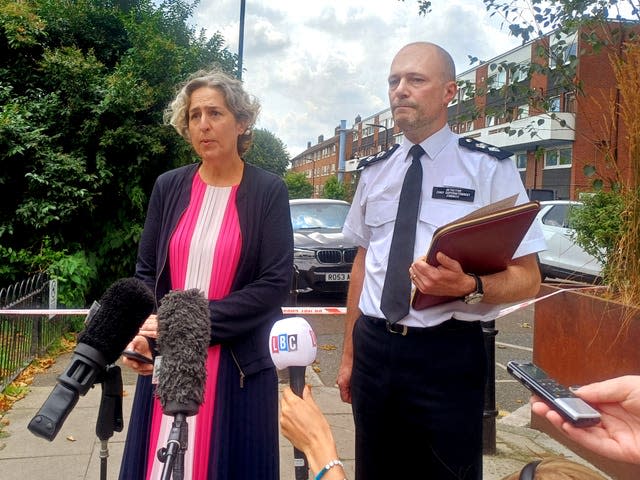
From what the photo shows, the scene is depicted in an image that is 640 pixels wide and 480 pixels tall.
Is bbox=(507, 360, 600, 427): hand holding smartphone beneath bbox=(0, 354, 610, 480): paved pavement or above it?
above

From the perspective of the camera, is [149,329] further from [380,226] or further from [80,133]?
[80,133]

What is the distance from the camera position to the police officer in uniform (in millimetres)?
2303

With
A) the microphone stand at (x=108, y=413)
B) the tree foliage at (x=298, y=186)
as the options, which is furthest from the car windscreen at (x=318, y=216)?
the tree foliage at (x=298, y=186)

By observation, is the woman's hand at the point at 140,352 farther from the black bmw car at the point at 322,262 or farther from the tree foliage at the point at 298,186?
the tree foliage at the point at 298,186

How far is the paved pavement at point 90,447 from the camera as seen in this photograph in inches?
153

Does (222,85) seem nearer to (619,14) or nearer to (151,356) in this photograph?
(151,356)

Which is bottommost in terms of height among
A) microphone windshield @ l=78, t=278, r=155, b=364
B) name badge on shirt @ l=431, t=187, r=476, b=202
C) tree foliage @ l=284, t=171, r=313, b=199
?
microphone windshield @ l=78, t=278, r=155, b=364

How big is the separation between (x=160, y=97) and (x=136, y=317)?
6163 millimetres

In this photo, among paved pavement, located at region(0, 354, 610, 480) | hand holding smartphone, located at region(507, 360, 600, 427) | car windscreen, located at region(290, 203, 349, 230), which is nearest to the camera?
hand holding smartphone, located at region(507, 360, 600, 427)

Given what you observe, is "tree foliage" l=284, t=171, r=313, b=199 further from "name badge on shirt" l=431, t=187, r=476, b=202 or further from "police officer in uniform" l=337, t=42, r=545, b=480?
"name badge on shirt" l=431, t=187, r=476, b=202

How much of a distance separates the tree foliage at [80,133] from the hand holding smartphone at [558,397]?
634 centimetres

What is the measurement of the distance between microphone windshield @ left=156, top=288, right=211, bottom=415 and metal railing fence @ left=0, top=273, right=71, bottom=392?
4253mm

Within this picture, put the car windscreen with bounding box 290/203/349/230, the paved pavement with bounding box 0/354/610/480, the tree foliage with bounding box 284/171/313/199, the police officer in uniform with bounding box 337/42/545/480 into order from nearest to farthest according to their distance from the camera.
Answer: the police officer in uniform with bounding box 337/42/545/480 < the paved pavement with bounding box 0/354/610/480 < the car windscreen with bounding box 290/203/349/230 < the tree foliage with bounding box 284/171/313/199

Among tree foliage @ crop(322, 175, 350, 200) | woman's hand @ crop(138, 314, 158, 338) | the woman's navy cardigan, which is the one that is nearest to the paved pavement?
the woman's navy cardigan
